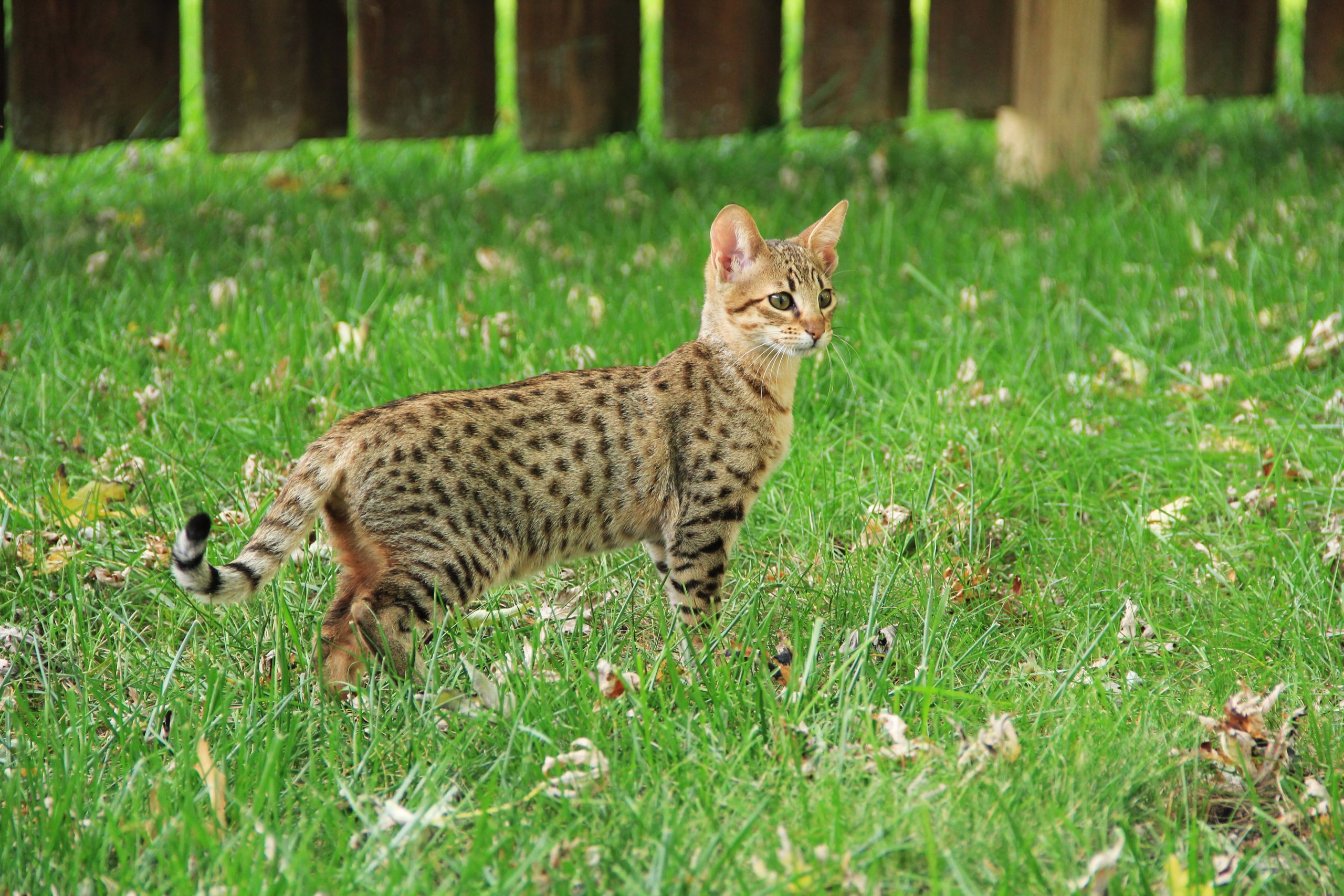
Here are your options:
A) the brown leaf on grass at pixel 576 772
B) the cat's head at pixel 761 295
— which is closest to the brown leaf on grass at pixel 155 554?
the brown leaf on grass at pixel 576 772

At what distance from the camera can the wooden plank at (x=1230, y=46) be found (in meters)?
7.54

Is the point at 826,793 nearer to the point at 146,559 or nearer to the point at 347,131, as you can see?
the point at 146,559

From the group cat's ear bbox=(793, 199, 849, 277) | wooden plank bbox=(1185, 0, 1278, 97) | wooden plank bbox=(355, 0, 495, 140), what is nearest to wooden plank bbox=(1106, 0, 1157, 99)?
wooden plank bbox=(1185, 0, 1278, 97)

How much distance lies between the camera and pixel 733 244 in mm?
3898

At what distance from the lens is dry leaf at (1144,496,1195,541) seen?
387 centimetres

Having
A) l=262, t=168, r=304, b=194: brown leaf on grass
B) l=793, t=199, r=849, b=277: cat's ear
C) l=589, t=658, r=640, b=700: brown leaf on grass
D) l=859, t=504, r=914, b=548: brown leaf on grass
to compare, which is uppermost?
l=262, t=168, r=304, b=194: brown leaf on grass

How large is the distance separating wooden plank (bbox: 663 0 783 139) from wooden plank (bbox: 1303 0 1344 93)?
327 centimetres

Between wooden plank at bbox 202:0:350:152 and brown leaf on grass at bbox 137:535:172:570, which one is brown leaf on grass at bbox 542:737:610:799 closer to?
brown leaf on grass at bbox 137:535:172:570

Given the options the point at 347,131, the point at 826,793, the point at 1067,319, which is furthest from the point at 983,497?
the point at 347,131

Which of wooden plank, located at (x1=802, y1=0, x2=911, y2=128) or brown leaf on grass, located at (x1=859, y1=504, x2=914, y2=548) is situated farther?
wooden plank, located at (x1=802, y1=0, x2=911, y2=128)

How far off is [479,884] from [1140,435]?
2.85m

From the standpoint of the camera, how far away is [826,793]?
2.54 m

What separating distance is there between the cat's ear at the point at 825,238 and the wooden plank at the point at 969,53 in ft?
10.8

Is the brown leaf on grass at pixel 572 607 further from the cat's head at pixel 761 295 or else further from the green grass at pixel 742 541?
the cat's head at pixel 761 295
